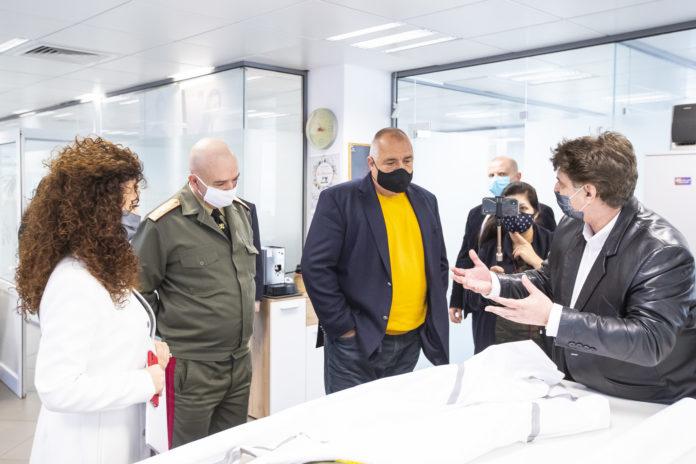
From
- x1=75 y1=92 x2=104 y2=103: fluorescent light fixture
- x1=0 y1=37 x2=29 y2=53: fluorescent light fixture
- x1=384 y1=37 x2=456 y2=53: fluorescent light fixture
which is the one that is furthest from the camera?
A: x1=75 y1=92 x2=104 y2=103: fluorescent light fixture

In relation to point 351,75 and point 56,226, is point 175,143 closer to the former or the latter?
point 351,75

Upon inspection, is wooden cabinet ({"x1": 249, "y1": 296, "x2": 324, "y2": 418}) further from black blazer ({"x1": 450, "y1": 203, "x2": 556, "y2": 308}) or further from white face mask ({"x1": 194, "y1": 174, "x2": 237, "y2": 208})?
white face mask ({"x1": 194, "y1": 174, "x2": 237, "y2": 208})

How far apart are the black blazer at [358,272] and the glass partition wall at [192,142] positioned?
2.69 meters

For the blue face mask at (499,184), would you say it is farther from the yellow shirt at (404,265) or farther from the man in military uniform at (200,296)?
the man in military uniform at (200,296)

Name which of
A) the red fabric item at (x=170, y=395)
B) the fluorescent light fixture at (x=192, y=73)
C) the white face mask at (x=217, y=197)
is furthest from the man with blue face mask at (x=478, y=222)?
the fluorescent light fixture at (x=192, y=73)

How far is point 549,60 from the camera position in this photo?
4.35 m

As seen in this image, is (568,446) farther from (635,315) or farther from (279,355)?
(279,355)

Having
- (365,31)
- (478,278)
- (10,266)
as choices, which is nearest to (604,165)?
(478,278)

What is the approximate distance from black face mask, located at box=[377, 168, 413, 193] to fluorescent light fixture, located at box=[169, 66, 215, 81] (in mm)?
3182

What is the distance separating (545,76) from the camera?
4461 mm

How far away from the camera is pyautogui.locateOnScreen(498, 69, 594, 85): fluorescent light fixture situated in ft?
14.0

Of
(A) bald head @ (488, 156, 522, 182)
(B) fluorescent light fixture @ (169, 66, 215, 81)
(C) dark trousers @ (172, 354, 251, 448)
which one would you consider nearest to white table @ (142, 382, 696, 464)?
(C) dark trousers @ (172, 354, 251, 448)

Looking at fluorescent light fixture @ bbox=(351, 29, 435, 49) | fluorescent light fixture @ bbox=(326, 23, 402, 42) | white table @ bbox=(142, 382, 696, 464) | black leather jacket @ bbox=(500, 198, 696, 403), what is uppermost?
fluorescent light fixture @ bbox=(351, 29, 435, 49)

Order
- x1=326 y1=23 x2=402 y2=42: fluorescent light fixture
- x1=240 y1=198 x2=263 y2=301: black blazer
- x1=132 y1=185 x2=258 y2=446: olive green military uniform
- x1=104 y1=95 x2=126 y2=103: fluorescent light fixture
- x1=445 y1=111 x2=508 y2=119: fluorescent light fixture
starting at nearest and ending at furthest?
1. x1=132 y1=185 x2=258 y2=446: olive green military uniform
2. x1=240 y1=198 x2=263 y2=301: black blazer
3. x1=326 y1=23 x2=402 y2=42: fluorescent light fixture
4. x1=445 y1=111 x2=508 y2=119: fluorescent light fixture
5. x1=104 y1=95 x2=126 y2=103: fluorescent light fixture
